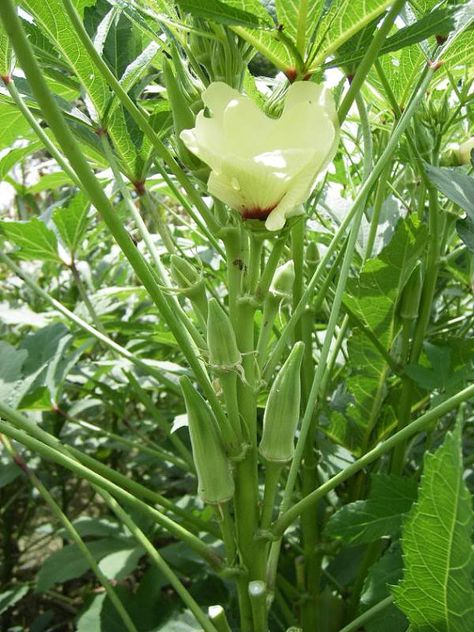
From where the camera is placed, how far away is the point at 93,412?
1.46 metres

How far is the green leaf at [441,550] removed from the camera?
300 millimetres

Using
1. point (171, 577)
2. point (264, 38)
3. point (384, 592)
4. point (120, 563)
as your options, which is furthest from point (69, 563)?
point (264, 38)

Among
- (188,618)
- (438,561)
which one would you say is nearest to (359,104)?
(438,561)

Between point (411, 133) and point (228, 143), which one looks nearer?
point (228, 143)

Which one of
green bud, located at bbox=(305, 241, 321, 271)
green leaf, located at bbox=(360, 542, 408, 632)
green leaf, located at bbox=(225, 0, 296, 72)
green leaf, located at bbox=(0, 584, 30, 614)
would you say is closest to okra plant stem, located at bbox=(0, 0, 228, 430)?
green leaf, located at bbox=(225, 0, 296, 72)

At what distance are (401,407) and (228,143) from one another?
41cm

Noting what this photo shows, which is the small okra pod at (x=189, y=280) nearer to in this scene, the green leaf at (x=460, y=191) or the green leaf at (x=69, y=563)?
the green leaf at (x=460, y=191)

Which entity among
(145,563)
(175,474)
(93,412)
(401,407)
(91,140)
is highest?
(91,140)

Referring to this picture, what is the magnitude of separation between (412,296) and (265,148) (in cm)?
32

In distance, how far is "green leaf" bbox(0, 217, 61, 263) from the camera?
82cm

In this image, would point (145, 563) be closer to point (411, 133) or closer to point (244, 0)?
point (411, 133)

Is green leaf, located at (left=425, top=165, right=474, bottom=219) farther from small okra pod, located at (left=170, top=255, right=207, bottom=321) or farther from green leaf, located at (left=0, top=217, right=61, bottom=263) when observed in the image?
green leaf, located at (left=0, top=217, right=61, bottom=263)

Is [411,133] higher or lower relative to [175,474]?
higher

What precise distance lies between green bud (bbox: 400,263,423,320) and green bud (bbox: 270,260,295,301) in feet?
0.57
